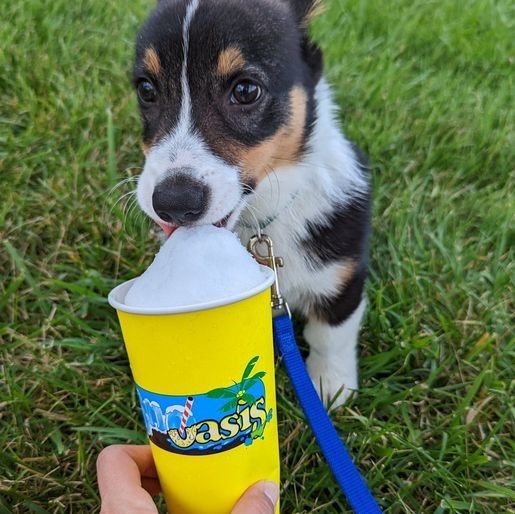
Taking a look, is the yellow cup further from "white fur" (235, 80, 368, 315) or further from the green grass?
"white fur" (235, 80, 368, 315)

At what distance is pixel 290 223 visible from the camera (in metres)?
2.37

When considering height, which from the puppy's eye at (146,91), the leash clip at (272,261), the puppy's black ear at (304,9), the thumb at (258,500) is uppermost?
the puppy's black ear at (304,9)

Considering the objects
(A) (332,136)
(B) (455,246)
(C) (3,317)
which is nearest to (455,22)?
(B) (455,246)

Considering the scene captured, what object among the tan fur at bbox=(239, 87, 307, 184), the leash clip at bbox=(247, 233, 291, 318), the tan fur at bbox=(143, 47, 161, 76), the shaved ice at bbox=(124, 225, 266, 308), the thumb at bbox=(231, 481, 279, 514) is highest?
the tan fur at bbox=(143, 47, 161, 76)

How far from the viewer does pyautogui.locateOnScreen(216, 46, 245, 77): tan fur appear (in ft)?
6.35

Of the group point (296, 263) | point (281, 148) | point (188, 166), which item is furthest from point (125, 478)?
point (281, 148)

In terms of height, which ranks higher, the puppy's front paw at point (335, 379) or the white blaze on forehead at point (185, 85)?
the white blaze on forehead at point (185, 85)

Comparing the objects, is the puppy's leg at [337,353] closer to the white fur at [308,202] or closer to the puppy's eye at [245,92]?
the white fur at [308,202]

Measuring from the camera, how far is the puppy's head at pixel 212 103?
1.81 m

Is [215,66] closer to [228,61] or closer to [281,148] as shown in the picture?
[228,61]

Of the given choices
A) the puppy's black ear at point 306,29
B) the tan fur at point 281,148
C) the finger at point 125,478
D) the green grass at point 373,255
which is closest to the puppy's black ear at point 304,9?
the puppy's black ear at point 306,29

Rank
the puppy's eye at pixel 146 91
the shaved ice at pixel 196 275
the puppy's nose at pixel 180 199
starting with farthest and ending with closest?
1. the puppy's eye at pixel 146 91
2. the puppy's nose at pixel 180 199
3. the shaved ice at pixel 196 275

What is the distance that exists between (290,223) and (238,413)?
3.57 feet

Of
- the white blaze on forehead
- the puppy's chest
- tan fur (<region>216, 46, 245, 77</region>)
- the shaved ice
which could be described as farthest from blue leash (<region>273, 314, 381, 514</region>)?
tan fur (<region>216, 46, 245, 77</region>)
